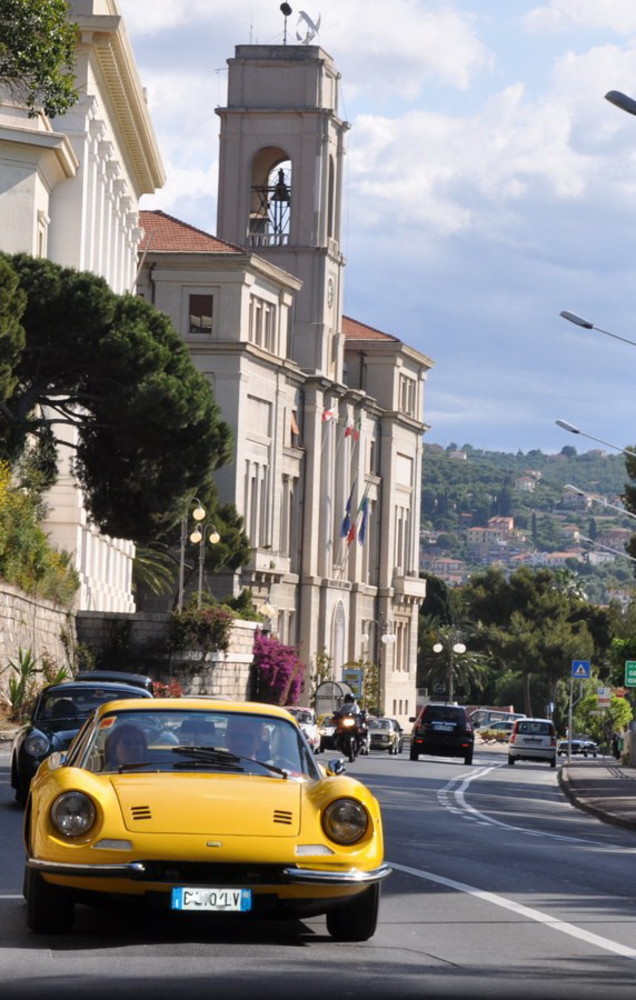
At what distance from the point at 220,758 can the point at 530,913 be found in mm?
3356

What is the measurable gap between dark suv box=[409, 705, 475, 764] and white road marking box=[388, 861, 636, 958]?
39734 mm

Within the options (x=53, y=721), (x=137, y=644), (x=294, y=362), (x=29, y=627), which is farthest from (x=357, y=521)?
(x=53, y=721)

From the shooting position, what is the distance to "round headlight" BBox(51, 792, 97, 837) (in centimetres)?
1041

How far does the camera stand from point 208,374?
90.2m

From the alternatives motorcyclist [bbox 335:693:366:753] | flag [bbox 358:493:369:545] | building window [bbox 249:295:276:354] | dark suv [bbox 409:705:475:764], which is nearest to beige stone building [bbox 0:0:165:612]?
motorcyclist [bbox 335:693:366:753]

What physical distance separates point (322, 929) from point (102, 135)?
51.9 metres

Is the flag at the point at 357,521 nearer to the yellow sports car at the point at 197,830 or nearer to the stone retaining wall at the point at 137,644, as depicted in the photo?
the stone retaining wall at the point at 137,644

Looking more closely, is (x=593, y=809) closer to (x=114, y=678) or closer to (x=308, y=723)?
(x=114, y=678)

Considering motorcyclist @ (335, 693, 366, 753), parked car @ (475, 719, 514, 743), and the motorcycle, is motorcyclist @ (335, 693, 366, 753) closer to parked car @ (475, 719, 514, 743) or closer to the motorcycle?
the motorcycle

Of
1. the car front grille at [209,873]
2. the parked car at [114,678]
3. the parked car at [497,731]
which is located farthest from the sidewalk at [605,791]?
the parked car at [497,731]

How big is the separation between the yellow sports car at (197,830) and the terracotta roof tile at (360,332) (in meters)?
103

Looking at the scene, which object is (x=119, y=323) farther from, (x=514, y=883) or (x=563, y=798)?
(x=514, y=883)

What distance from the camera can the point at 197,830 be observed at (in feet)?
33.9

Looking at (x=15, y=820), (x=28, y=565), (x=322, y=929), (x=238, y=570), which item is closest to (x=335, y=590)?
(x=238, y=570)
